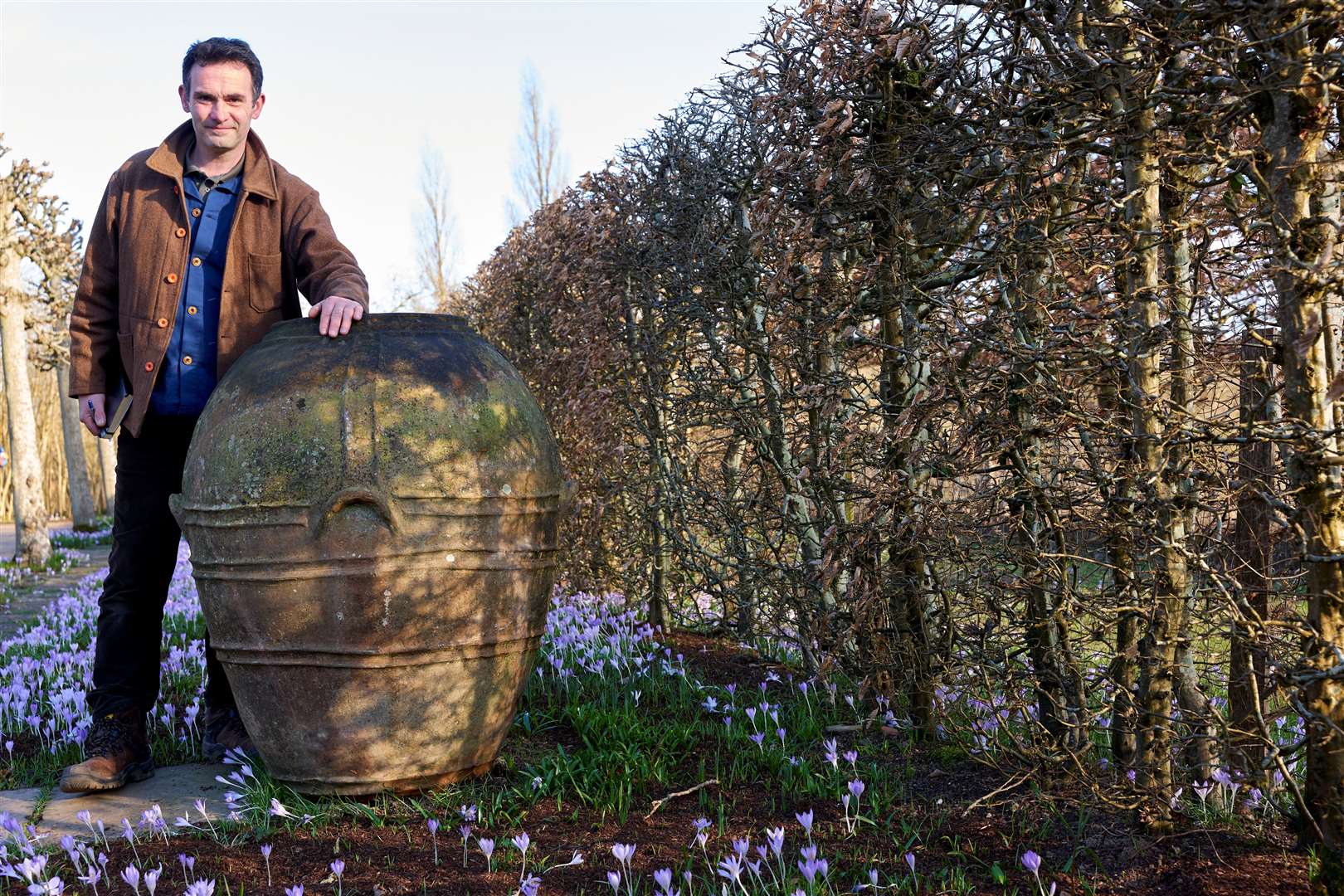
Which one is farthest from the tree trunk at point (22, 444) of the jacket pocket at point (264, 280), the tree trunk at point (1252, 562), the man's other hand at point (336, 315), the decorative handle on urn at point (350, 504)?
the tree trunk at point (1252, 562)

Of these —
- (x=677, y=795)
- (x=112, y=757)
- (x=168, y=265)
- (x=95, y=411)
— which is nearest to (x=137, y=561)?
(x=95, y=411)

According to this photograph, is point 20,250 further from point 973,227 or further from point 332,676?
point 973,227

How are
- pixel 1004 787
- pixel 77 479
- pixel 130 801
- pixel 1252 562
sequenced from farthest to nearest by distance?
→ pixel 77 479 → pixel 130 801 → pixel 1252 562 → pixel 1004 787

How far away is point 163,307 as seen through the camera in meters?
3.78

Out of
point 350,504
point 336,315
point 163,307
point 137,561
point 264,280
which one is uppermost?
point 264,280

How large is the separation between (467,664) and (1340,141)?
2.90 metres

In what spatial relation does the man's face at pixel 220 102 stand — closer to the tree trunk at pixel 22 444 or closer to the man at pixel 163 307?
the man at pixel 163 307

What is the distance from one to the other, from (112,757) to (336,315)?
72.7 inches

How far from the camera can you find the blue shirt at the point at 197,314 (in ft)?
12.6

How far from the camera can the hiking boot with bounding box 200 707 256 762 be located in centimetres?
407

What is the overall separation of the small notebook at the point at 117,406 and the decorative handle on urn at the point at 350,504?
3.60 feet

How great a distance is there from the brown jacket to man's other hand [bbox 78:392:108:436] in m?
0.04

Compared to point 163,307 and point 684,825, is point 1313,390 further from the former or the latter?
point 163,307

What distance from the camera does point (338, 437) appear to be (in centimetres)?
331
